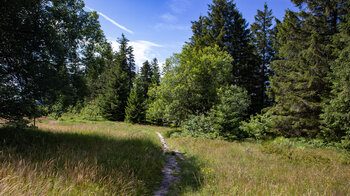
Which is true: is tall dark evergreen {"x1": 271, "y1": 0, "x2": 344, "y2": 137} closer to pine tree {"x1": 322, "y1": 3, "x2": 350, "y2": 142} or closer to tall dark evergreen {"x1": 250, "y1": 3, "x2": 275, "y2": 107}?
pine tree {"x1": 322, "y1": 3, "x2": 350, "y2": 142}

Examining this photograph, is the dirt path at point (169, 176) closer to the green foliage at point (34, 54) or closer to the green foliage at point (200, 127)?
the green foliage at point (34, 54)

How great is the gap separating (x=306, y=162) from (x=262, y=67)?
2126cm

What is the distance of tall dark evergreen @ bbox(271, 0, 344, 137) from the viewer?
12109 mm

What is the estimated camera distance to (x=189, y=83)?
17.5 metres

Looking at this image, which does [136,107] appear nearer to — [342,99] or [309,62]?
[309,62]

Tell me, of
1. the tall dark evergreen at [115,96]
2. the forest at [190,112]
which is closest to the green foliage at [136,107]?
the tall dark evergreen at [115,96]

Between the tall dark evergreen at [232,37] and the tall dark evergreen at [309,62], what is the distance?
28.3 feet

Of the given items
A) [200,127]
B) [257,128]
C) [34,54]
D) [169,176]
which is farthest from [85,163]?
[257,128]

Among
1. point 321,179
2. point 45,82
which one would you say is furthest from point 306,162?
point 45,82

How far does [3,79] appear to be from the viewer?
5.29 m

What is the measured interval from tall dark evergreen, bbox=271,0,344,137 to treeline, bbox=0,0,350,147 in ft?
0.25

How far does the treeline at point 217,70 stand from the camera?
5824 mm

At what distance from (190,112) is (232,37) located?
1410 centimetres

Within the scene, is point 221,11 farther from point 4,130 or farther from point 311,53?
point 4,130
